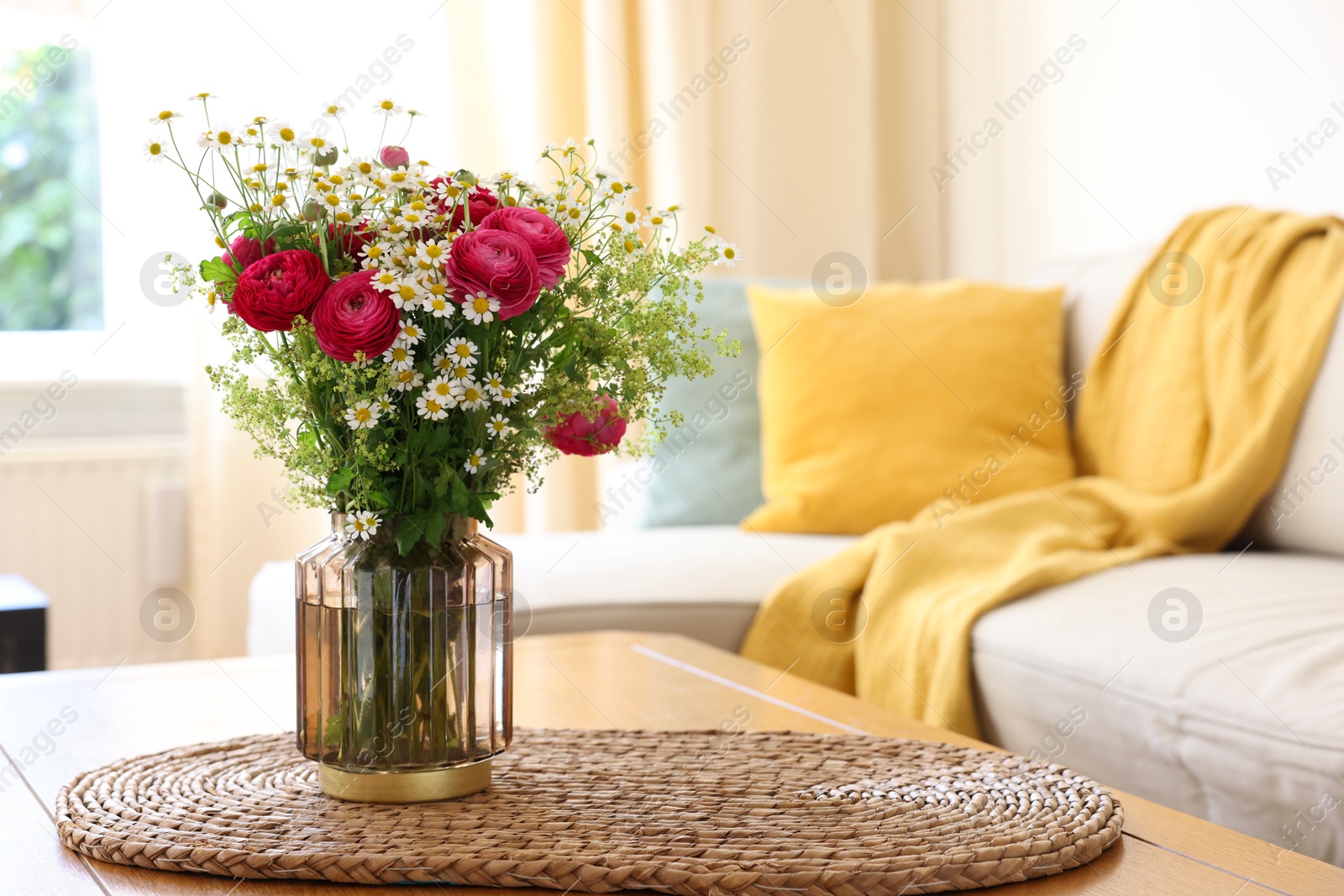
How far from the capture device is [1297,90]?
223 cm

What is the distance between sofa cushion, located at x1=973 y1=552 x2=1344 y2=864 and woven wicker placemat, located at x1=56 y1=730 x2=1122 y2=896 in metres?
0.36

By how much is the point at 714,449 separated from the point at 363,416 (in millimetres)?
1556

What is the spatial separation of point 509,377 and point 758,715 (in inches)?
17.9

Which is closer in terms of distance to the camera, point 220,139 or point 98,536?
point 220,139

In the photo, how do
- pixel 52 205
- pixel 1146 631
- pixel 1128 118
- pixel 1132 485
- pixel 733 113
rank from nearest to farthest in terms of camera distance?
pixel 1146 631, pixel 1132 485, pixel 1128 118, pixel 52 205, pixel 733 113

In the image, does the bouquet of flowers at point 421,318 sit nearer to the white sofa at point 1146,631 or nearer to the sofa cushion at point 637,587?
the white sofa at point 1146,631

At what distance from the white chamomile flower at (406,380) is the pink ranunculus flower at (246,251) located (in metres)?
0.12

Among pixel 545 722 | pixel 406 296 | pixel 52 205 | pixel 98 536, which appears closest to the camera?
pixel 406 296

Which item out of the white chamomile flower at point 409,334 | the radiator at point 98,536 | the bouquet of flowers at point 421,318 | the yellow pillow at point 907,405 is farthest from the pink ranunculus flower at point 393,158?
the radiator at point 98,536

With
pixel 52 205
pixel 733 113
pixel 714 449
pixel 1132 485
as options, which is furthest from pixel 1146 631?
pixel 52 205

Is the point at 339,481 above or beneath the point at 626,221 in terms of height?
beneath

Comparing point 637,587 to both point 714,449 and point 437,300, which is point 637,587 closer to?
point 714,449

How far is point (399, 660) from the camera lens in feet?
2.49

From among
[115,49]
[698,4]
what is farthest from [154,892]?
[698,4]
